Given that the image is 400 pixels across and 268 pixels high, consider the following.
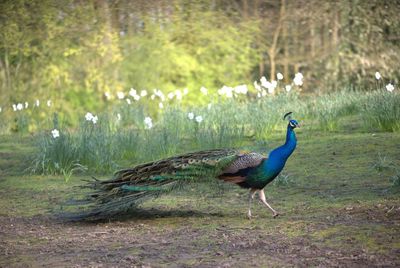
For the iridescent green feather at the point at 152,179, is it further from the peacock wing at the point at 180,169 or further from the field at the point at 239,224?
the field at the point at 239,224

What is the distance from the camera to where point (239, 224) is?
622 centimetres

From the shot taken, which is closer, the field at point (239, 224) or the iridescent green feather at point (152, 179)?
the field at point (239, 224)

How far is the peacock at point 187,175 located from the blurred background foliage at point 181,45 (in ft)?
25.9

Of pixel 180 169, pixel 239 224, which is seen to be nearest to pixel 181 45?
pixel 180 169

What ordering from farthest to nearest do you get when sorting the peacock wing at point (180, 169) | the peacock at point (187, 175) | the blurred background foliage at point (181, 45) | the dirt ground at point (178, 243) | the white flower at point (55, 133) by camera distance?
the blurred background foliage at point (181, 45) → the white flower at point (55, 133) → the peacock wing at point (180, 169) → the peacock at point (187, 175) → the dirt ground at point (178, 243)

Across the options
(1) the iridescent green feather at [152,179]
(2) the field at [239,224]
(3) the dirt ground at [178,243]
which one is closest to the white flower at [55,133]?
(2) the field at [239,224]

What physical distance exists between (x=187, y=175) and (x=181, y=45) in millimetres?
9323

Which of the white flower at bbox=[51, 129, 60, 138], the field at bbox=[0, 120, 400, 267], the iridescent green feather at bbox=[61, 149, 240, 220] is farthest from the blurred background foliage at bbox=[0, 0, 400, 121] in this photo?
the iridescent green feather at bbox=[61, 149, 240, 220]

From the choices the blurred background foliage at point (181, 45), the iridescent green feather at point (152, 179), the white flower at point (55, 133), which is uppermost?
the blurred background foliage at point (181, 45)

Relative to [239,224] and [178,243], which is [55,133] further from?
[178,243]

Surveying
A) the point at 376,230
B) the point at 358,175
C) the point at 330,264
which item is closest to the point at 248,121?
the point at 358,175

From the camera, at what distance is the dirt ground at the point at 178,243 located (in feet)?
16.6

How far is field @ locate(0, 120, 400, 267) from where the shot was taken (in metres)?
5.20

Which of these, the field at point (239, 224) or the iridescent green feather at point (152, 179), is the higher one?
the iridescent green feather at point (152, 179)
